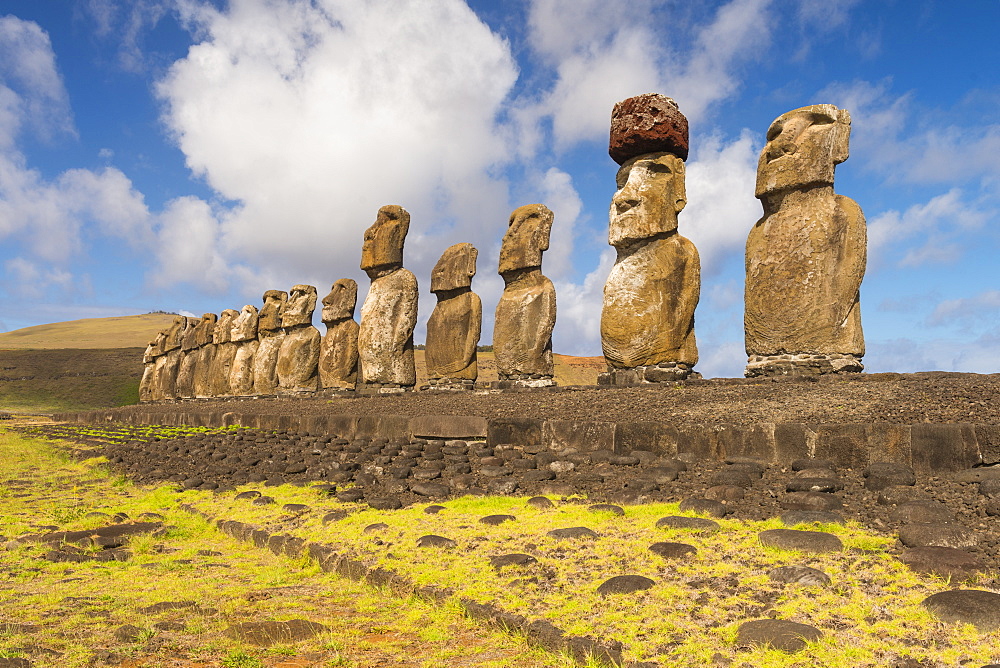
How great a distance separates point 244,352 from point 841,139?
18734 millimetres

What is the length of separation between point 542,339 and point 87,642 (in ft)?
30.2

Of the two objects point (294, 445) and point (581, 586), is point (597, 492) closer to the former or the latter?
point (581, 586)

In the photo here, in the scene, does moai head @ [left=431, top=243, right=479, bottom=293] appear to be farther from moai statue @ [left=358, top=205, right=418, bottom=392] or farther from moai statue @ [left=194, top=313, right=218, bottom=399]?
moai statue @ [left=194, top=313, right=218, bottom=399]

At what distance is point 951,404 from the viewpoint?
5035mm

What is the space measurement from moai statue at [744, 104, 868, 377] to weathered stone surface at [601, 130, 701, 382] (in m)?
0.98

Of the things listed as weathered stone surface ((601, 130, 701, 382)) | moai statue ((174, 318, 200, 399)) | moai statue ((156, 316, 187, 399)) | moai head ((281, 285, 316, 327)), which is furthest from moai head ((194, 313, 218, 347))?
weathered stone surface ((601, 130, 701, 382))

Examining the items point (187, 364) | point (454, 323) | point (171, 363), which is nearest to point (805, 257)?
point (454, 323)

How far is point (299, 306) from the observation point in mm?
18641

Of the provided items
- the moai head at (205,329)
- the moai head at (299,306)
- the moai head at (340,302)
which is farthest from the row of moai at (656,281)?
the moai head at (205,329)

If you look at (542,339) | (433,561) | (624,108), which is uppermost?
(624,108)

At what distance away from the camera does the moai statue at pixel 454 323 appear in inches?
520

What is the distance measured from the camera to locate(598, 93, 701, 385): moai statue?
911cm

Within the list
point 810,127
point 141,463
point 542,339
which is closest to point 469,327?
point 542,339

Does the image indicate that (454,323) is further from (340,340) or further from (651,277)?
(651,277)
